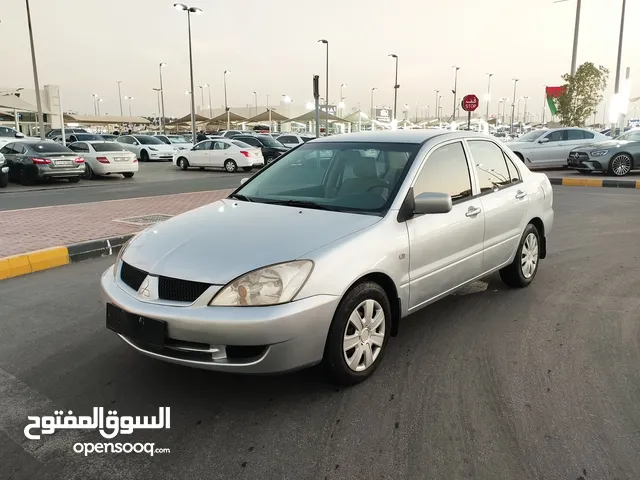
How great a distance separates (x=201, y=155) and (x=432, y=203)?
70.2ft

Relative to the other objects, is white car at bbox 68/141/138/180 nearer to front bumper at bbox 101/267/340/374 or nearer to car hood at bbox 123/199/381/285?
car hood at bbox 123/199/381/285

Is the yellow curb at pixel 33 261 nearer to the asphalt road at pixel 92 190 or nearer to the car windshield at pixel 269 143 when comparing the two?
the asphalt road at pixel 92 190

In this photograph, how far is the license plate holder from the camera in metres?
2.92

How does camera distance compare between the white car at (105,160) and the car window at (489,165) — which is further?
the white car at (105,160)

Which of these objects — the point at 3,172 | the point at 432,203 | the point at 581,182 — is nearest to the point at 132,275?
the point at 432,203

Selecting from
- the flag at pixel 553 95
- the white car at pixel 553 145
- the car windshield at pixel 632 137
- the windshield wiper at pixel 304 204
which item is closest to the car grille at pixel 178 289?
the windshield wiper at pixel 304 204

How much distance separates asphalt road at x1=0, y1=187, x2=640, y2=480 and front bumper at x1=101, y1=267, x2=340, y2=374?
336mm

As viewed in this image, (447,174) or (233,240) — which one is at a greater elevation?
(447,174)

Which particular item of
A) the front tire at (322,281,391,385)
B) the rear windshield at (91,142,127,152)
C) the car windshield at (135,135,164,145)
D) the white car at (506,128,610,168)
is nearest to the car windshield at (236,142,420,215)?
the front tire at (322,281,391,385)

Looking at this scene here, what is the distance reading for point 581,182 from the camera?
15.4 m

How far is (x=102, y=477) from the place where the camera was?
2475 millimetres

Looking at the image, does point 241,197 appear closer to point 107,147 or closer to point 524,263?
point 524,263

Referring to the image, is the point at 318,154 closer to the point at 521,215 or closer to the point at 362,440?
the point at 521,215

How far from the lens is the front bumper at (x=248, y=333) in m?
2.80
